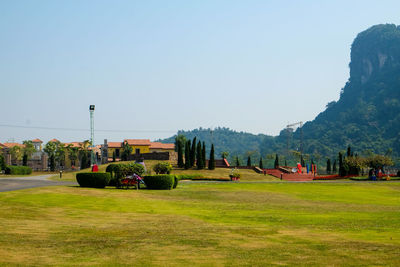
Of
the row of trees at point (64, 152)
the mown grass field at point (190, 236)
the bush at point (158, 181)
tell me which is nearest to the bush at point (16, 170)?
the row of trees at point (64, 152)

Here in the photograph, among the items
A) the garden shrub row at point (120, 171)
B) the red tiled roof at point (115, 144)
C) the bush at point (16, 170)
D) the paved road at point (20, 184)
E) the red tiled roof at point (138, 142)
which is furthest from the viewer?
the red tiled roof at point (138, 142)

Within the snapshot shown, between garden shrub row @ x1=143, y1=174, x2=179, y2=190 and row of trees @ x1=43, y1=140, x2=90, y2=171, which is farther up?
row of trees @ x1=43, y1=140, x2=90, y2=171

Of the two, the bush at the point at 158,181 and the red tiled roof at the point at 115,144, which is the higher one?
the red tiled roof at the point at 115,144

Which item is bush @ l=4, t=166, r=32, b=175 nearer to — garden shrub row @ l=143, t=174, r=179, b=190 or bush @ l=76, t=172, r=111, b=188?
bush @ l=76, t=172, r=111, b=188

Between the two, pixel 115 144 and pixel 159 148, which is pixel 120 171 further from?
pixel 159 148

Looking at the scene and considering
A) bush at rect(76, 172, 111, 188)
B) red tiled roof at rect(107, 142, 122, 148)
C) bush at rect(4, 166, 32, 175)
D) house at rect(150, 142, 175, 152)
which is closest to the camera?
bush at rect(76, 172, 111, 188)

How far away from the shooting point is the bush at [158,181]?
44.9 meters

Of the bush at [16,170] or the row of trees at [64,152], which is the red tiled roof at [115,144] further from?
the bush at [16,170]

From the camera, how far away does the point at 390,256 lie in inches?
495

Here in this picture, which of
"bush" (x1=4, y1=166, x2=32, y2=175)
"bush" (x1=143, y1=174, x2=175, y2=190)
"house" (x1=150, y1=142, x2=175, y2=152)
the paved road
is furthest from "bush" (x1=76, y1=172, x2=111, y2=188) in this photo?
"house" (x1=150, y1=142, x2=175, y2=152)

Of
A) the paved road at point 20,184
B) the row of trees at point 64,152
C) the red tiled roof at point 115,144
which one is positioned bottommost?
the paved road at point 20,184

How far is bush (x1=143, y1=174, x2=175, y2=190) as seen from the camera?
44.9m

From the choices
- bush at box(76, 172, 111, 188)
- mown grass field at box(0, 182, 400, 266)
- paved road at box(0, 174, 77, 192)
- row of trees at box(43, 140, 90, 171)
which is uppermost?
row of trees at box(43, 140, 90, 171)

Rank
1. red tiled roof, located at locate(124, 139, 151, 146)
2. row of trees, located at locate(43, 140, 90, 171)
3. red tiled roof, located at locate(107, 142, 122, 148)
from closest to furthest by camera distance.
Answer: row of trees, located at locate(43, 140, 90, 171) → red tiled roof, located at locate(107, 142, 122, 148) → red tiled roof, located at locate(124, 139, 151, 146)
